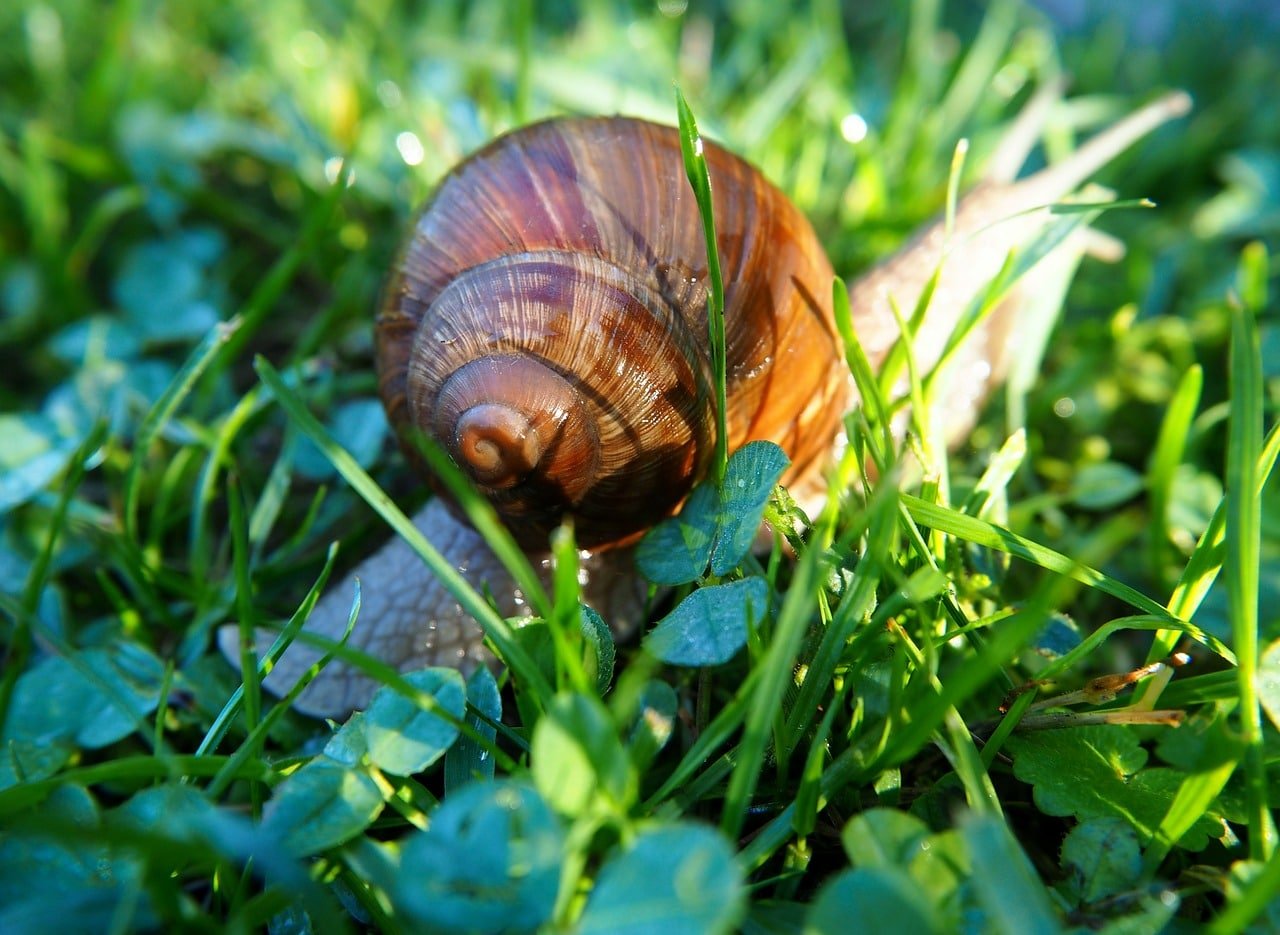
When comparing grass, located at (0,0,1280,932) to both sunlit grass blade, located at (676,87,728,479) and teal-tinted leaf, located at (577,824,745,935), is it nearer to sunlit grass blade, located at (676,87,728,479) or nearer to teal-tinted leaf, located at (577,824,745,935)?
teal-tinted leaf, located at (577,824,745,935)

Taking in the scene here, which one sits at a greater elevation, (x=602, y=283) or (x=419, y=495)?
(x=602, y=283)

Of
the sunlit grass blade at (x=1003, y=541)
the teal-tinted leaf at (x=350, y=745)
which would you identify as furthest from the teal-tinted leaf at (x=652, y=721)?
the sunlit grass blade at (x=1003, y=541)

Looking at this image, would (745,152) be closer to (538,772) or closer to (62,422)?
(62,422)

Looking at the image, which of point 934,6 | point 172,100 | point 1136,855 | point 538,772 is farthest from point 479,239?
point 934,6

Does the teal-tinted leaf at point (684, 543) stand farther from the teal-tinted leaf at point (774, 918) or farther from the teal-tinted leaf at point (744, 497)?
the teal-tinted leaf at point (774, 918)

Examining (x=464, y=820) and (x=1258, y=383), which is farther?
(x=1258, y=383)

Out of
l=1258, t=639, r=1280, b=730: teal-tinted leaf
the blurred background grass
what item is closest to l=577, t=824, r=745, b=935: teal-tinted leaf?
l=1258, t=639, r=1280, b=730: teal-tinted leaf

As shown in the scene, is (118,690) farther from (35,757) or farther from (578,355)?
(578,355)
